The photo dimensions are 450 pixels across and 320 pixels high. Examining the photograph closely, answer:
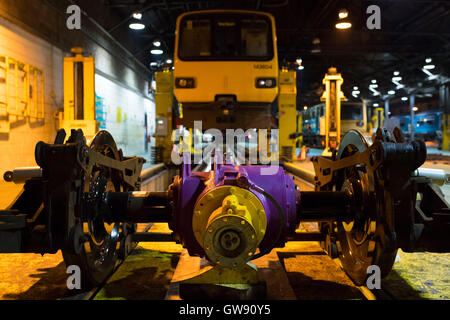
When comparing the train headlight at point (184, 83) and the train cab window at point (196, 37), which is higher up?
the train cab window at point (196, 37)

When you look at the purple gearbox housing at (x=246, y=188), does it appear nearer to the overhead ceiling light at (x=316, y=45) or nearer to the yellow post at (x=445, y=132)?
the overhead ceiling light at (x=316, y=45)

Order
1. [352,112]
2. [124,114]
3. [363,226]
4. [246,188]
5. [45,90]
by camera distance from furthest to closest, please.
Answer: [352,112] → [124,114] → [45,90] → [363,226] → [246,188]

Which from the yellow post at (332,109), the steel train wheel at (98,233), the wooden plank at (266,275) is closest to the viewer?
the steel train wheel at (98,233)

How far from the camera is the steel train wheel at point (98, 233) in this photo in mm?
2109

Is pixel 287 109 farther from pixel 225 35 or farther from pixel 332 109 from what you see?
pixel 225 35

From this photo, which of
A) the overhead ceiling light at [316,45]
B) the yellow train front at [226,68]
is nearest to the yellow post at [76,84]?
the yellow train front at [226,68]

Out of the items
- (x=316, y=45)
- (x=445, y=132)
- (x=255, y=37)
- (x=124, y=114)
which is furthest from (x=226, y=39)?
(x=445, y=132)

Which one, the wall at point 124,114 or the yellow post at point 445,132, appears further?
the yellow post at point 445,132

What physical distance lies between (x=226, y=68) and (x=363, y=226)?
557 cm

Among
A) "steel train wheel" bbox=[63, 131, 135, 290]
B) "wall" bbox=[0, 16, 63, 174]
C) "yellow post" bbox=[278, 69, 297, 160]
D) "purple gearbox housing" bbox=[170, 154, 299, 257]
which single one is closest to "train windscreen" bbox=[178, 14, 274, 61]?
"wall" bbox=[0, 16, 63, 174]

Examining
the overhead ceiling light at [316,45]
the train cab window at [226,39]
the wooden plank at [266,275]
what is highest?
the overhead ceiling light at [316,45]

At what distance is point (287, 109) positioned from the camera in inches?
476

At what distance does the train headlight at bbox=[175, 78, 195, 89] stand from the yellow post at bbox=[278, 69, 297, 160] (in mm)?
5275
